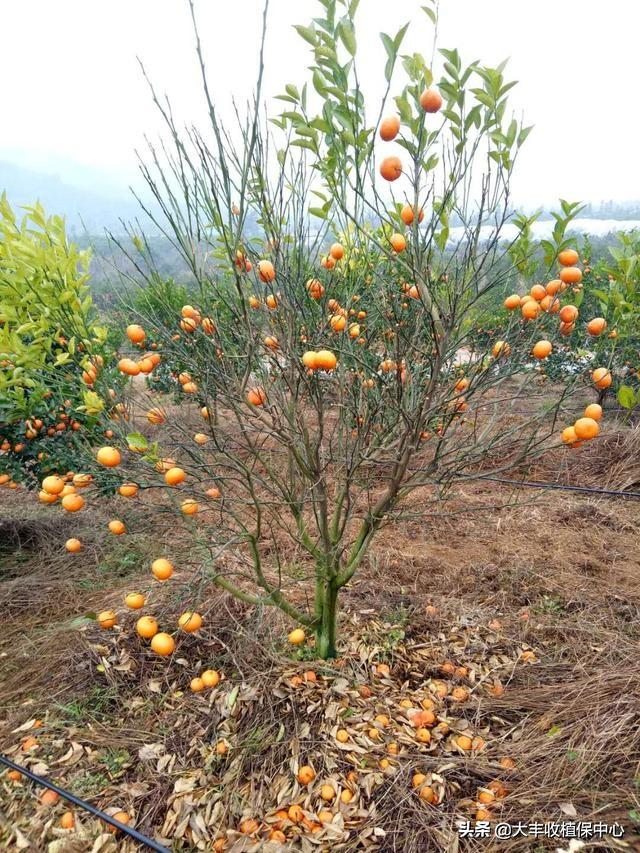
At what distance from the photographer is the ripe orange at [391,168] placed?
4.57 ft

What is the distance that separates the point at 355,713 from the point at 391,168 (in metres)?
2.32

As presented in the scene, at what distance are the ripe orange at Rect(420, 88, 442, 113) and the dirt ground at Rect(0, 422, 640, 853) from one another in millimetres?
1245

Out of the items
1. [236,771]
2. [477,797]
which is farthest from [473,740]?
[236,771]

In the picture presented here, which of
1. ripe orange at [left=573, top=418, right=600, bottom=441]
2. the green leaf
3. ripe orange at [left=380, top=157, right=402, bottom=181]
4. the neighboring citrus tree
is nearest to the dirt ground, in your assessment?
ripe orange at [left=573, top=418, right=600, bottom=441]

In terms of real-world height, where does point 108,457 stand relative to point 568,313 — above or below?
below

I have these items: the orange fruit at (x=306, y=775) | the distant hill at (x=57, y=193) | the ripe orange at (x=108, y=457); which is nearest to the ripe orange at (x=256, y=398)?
the ripe orange at (x=108, y=457)

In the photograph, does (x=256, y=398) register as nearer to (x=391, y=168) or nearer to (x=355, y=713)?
(x=391, y=168)

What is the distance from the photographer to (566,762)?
6.08ft

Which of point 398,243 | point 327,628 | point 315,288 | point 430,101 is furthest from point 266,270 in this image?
point 327,628

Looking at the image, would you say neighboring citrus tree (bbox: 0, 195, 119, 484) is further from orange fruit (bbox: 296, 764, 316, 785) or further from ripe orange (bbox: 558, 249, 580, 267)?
ripe orange (bbox: 558, 249, 580, 267)

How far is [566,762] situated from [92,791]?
6.53 feet

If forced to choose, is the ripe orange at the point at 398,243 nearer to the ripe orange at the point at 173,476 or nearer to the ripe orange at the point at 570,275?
the ripe orange at the point at 570,275

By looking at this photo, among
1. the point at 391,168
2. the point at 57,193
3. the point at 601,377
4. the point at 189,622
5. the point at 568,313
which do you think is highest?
the point at 57,193

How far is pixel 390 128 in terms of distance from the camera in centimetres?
136
